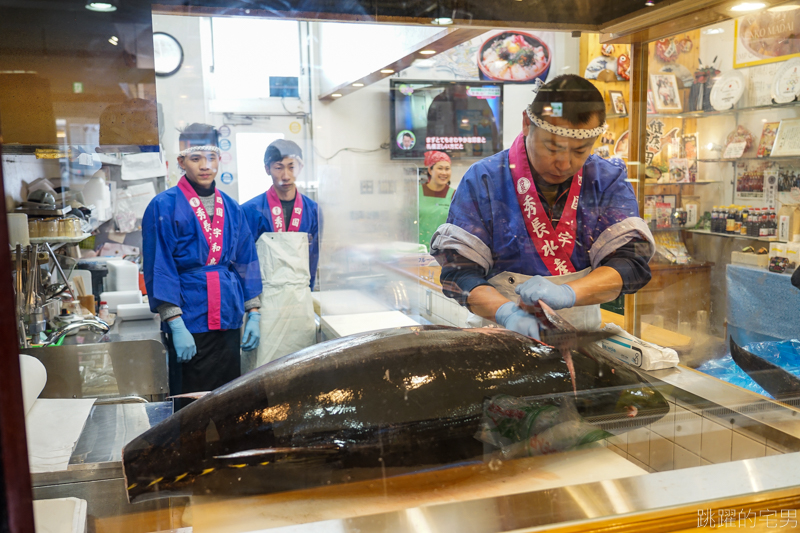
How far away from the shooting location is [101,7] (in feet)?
2.71

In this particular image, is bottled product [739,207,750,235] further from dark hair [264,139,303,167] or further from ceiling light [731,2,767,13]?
dark hair [264,139,303,167]

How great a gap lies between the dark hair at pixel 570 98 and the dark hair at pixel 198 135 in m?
0.62

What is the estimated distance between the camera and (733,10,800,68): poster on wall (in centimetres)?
134

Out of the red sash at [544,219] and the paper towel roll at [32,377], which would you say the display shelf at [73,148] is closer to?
the paper towel roll at [32,377]

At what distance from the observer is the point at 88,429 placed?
3.34ft

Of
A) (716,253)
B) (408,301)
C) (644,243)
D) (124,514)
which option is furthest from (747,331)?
(124,514)

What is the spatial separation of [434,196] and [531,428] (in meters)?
0.49

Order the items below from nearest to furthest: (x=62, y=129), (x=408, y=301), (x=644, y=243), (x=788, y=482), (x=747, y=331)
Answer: (x=62, y=129), (x=788, y=482), (x=408, y=301), (x=644, y=243), (x=747, y=331)

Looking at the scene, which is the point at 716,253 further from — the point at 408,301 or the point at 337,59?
the point at 337,59

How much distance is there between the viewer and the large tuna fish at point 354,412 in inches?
35.3

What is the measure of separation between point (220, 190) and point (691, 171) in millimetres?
1084

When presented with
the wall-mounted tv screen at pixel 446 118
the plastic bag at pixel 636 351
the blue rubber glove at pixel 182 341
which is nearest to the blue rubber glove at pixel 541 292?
the plastic bag at pixel 636 351

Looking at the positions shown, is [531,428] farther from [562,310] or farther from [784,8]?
[784,8]

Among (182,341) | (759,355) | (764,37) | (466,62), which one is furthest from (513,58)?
(759,355)
